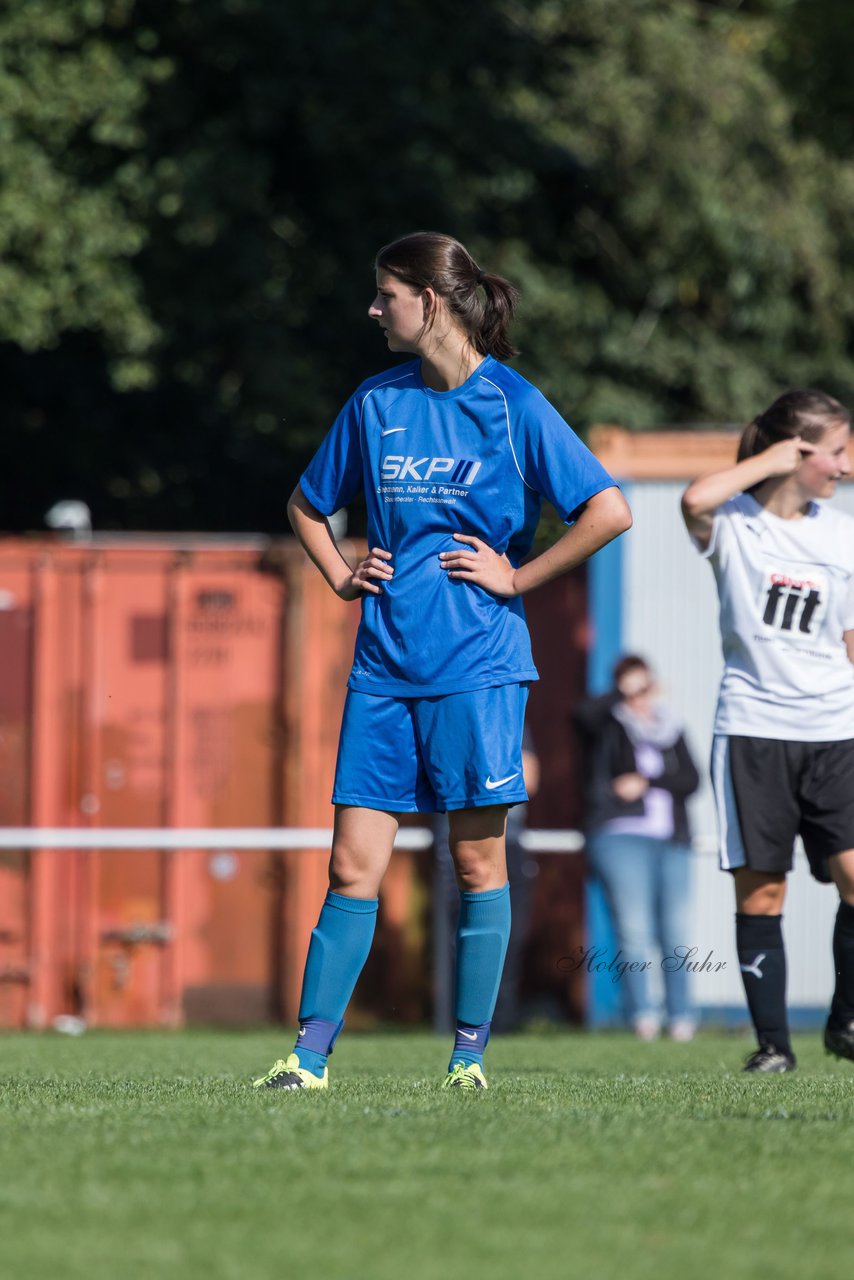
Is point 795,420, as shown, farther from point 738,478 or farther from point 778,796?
point 778,796

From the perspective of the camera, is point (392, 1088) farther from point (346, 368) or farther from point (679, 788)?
point (346, 368)

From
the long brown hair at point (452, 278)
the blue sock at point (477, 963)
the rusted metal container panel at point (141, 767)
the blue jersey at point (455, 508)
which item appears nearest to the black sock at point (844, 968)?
the blue sock at point (477, 963)

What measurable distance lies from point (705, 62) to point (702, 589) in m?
7.72

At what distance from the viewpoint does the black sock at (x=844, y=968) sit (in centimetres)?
575

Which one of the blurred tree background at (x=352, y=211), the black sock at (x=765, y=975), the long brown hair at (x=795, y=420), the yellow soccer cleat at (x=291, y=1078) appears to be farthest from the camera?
the blurred tree background at (x=352, y=211)

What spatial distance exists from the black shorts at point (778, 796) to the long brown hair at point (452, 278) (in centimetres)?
159

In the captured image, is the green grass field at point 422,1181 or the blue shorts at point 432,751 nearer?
the green grass field at point 422,1181

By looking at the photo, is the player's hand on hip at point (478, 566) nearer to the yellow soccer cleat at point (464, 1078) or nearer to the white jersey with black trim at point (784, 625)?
the yellow soccer cleat at point (464, 1078)

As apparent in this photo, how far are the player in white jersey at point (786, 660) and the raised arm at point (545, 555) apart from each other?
110 centimetres

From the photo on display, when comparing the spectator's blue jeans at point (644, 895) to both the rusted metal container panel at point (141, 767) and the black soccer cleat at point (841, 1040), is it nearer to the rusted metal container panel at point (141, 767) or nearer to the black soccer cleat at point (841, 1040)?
the rusted metal container panel at point (141, 767)

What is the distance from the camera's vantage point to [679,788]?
1160 cm

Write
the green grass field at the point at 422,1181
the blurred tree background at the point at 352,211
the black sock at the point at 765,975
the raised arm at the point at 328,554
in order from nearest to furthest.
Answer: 1. the green grass field at the point at 422,1181
2. the raised arm at the point at 328,554
3. the black sock at the point at 765,975
4. the blurred tree background at the point at 352,211

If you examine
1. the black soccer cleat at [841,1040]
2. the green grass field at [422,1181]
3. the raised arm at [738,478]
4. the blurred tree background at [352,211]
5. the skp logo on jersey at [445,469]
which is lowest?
the black soccer cleat at [841,1040]

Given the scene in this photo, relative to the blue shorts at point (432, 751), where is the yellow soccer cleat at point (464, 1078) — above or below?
below
